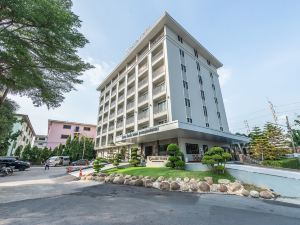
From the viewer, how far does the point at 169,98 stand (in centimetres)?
2416

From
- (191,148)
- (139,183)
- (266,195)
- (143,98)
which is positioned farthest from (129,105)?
(266,195)

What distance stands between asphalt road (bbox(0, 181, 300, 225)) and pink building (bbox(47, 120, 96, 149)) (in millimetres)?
52622

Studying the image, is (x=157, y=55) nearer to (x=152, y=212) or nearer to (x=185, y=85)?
(x=185, y=85)

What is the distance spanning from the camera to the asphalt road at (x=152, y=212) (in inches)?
250

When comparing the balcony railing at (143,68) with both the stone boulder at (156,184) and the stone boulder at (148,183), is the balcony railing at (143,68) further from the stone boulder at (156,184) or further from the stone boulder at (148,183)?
the stone boulder at (156,184)

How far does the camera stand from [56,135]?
5684 centimetres

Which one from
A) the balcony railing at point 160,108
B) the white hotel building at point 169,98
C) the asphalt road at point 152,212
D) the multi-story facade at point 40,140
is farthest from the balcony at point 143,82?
the multi-story facade at point 40,140

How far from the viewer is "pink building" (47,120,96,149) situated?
5606 cm

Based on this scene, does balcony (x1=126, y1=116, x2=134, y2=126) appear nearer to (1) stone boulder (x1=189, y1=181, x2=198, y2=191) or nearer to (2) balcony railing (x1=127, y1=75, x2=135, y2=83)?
(2) balcony railing (x1=127, y1=75, x2=135, y2=83)

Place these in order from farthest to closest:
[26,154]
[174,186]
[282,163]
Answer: [26,154]
[282,163]
[174,186]

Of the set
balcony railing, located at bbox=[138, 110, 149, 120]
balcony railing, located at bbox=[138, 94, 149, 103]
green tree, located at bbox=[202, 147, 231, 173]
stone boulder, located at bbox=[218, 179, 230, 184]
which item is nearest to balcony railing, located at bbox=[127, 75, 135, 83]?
balcony railing, located at bbox=[138, 94, 149, 103]

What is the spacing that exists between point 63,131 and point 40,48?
170 feet

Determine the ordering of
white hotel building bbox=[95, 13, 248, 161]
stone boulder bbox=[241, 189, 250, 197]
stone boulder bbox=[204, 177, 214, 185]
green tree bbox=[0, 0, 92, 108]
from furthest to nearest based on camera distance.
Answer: white hotel building bbox=[95, 13, 248, 161] < stone boulder bbox=[204, 177, 214, 185] < stone boulder bbox=[241, 189, 250, 197] < green tree bbox=[0, 0, 92, 108]

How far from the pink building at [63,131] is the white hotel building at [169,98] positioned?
76.6 feet
